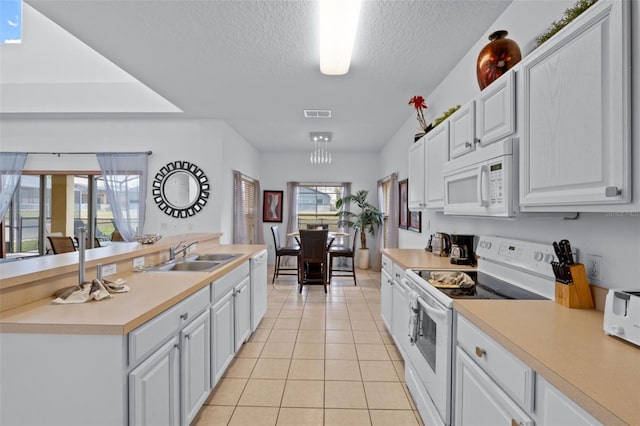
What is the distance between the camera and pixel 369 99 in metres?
3.56

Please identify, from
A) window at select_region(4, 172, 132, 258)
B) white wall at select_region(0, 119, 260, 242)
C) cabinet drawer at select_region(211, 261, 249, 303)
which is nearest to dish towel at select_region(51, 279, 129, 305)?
cabinet drawer at select_region(211, 261, 249, 303)

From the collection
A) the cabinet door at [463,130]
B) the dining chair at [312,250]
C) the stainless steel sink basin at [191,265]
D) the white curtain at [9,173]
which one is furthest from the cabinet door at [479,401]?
the white curtain at [9,173]

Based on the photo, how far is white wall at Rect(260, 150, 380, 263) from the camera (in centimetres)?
686

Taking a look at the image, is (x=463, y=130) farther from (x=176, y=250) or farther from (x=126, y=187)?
(x=126, y=187)

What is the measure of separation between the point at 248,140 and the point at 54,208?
317 cm

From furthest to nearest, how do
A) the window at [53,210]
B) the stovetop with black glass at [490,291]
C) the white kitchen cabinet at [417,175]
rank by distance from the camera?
the window at [53,210]
the white kitchen cabinet at [417,175]
the stovetop with black glass at [490,291]

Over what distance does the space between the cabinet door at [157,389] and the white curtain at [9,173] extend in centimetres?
489

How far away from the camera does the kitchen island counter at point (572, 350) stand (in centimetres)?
69

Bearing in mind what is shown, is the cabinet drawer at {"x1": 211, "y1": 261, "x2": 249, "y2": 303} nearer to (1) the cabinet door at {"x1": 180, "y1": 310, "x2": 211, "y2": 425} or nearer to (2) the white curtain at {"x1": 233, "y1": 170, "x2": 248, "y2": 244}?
(1) the cabinet door at {"x1": 180, "y1": 310, "x2": 211, "y2": 425}

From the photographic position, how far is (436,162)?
98.7 inches

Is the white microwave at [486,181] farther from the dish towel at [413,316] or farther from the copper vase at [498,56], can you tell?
the dish towel at [413,316]

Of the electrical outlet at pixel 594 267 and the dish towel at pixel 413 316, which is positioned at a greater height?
the electrical outlet at pixel 594 267

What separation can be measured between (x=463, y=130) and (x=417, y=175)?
3.63 ft

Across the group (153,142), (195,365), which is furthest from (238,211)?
(195,365)
